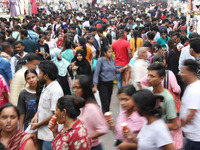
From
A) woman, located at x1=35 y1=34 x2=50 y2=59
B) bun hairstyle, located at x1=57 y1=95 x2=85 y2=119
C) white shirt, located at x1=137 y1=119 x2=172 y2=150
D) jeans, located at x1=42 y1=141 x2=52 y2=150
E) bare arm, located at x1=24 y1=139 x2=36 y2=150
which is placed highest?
woman, located at x1=35 y1=34 x2=50 y2=59

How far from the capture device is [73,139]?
106 inches

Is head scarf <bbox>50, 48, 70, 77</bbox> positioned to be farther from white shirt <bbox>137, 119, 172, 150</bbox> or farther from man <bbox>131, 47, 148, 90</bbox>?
white shirt <bbox>137, 119, 172, 150</bbox>

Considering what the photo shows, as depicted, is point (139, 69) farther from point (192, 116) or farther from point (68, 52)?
point (68, 52)

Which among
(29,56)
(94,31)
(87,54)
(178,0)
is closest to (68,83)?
(87,54)

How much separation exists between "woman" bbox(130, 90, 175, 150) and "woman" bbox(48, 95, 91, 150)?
16.1 inches

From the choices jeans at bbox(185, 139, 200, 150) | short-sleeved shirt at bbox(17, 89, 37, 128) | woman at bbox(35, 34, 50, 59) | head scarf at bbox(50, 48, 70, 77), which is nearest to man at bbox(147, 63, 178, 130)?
jeans at bbox(185, 139, 200, 150)

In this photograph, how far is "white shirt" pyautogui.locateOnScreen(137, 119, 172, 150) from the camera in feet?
8.21

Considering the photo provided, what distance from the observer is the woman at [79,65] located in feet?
20.8

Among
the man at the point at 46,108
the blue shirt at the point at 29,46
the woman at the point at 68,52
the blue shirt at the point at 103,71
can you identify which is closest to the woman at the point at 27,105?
the man at the point at 46,108

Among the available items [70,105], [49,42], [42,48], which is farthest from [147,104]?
[49,42]

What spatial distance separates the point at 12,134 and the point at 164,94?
5.29 ft

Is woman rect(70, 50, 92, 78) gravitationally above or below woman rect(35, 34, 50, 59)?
below

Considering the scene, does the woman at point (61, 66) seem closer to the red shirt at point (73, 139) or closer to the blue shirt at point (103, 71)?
the blue shirt at point (103, 71)

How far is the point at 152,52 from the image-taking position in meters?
6.81
